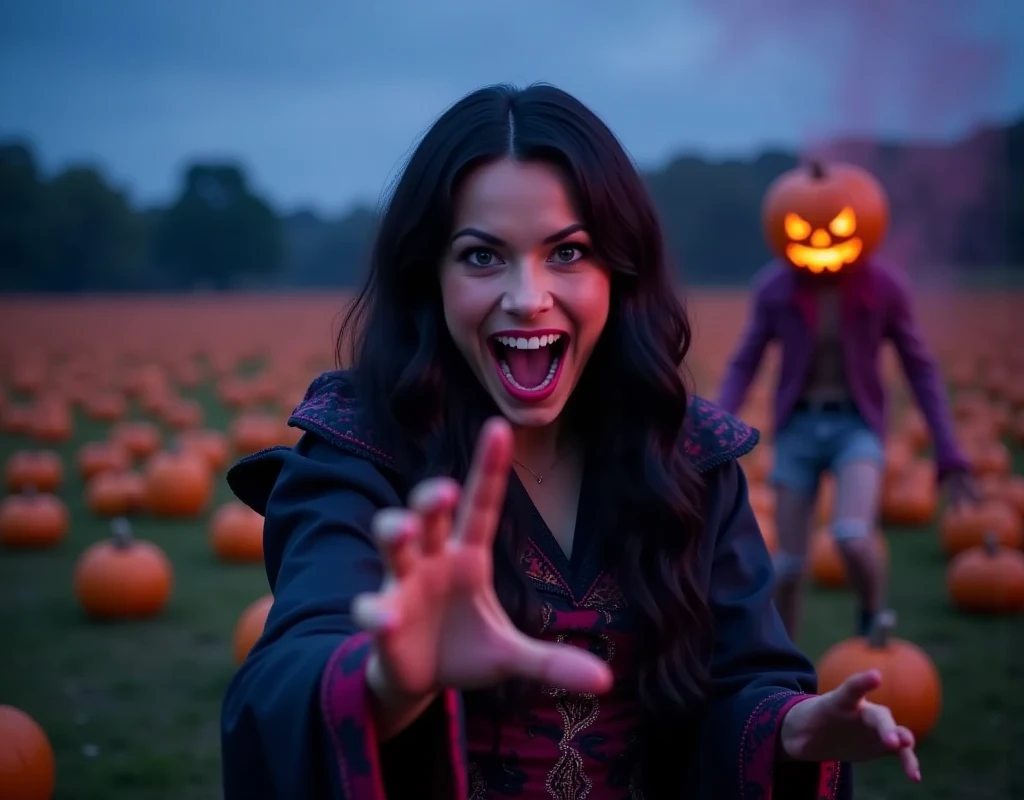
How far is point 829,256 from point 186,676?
3.68m

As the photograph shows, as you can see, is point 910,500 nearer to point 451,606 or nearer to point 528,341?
point 528,341

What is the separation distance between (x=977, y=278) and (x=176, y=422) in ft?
58.4

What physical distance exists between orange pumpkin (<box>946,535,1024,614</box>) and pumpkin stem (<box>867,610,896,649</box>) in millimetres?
1948

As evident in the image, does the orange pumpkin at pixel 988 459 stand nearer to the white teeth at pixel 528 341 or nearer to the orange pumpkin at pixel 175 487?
the orange pumpkin at pixel 175 487

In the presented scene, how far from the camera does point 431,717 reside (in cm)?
194

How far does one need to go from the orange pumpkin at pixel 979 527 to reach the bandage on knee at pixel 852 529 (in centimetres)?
324

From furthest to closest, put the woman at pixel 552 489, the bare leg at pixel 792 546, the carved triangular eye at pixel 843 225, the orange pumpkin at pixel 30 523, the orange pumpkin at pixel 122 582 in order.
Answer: the orange pumpkin at pixel 30 523, the orange pumpkin at pixel 122 582, the carved triangular eye at pixel 843 225, the bare leg at pixel 792 546, the woman at pixel 552 489

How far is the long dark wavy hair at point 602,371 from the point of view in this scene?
2.41 meters

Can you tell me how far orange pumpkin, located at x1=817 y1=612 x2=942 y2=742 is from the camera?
16.2ft

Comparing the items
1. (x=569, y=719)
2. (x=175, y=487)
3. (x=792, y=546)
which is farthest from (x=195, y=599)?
(x=569, y=719)

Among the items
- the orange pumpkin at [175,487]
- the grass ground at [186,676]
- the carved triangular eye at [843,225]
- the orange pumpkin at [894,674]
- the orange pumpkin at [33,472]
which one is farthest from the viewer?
the orange pumpkin at [33,472]

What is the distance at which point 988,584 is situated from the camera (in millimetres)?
6793

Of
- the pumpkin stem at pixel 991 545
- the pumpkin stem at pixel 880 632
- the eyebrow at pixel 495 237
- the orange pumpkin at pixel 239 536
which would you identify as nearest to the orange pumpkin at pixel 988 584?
the pumpkin stem at pixel 991 545

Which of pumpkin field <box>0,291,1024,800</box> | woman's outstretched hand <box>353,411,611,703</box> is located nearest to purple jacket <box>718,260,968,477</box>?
pumpkin field <box>0,291,1024,800</box>
